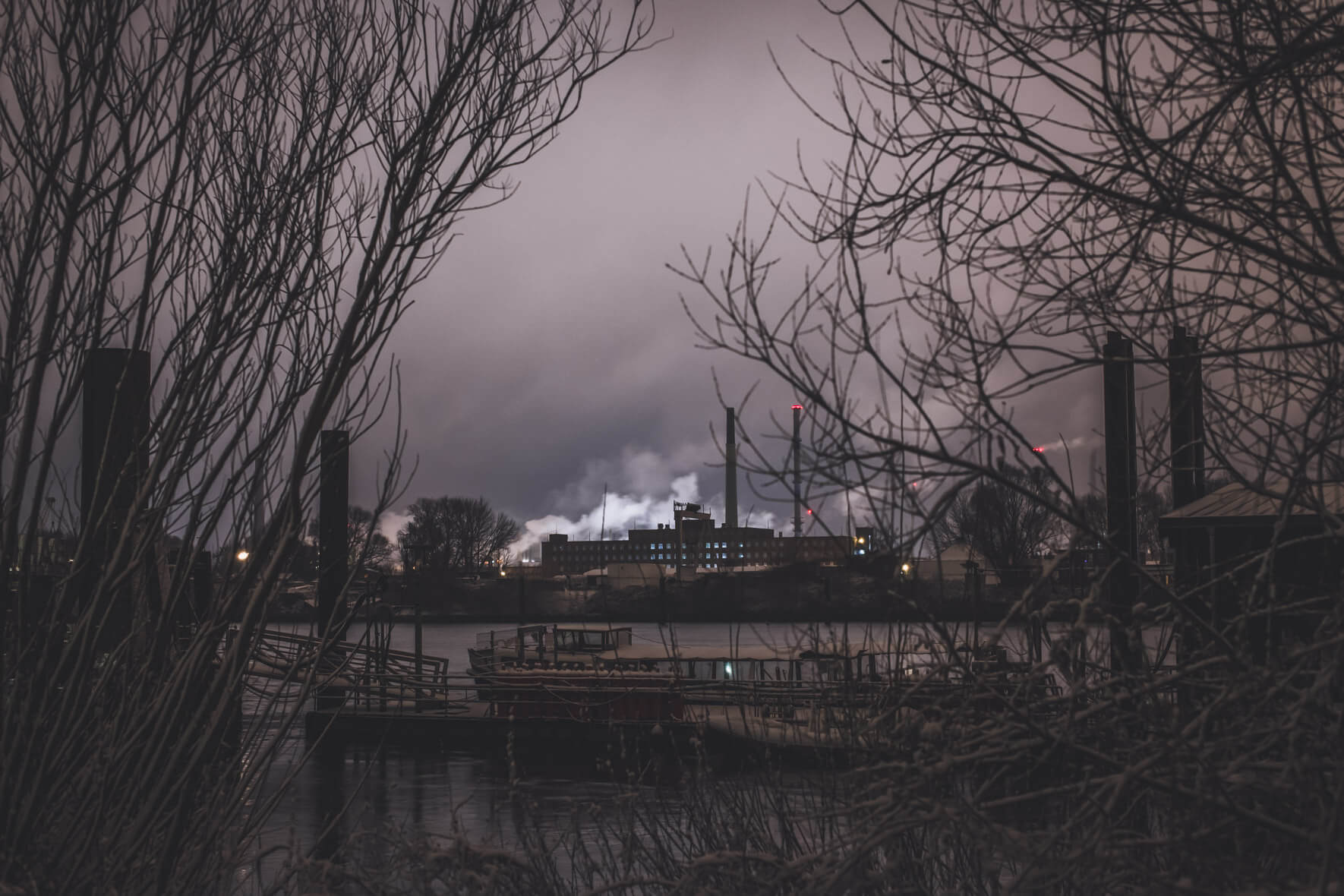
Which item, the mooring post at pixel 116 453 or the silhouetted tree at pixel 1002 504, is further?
the silhouetted tree at pixel 1002 504

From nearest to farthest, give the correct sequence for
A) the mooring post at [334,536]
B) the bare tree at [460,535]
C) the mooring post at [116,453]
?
1. the mooring post at [116,453]
2. the mooring post at [334,536]
3. the bare tree at [460,535]

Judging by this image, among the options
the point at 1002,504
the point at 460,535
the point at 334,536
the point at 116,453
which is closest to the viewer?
the point at 116,453

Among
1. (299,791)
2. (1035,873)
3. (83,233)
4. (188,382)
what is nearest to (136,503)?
(188,382)

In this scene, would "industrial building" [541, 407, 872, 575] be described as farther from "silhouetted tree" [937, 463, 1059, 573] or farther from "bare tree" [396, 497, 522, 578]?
"silhouetted tree" [937, 463, 1059, 573]

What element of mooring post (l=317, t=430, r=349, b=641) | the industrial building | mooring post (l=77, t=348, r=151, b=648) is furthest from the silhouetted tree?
the industrial building

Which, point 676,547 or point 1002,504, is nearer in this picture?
point 1002,504

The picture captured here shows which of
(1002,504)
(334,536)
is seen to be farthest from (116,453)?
(334,536)

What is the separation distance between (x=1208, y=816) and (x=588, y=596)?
9014 centimetres

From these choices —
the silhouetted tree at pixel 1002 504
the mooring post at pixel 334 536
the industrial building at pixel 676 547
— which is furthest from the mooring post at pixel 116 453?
the industrial building at pixel 676 547

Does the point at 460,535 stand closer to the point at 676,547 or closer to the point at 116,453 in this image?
the point at 676,547

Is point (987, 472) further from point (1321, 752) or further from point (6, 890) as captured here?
point (6, 890)

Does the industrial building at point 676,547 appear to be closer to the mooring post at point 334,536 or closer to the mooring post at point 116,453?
the mooring post at point 334,536

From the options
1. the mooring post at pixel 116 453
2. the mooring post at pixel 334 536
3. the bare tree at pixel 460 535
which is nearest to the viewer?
the mooring post at pixel 116 453

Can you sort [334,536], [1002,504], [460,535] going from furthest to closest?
1. [460,535]
2. [334,536]
3. [1002,504]
